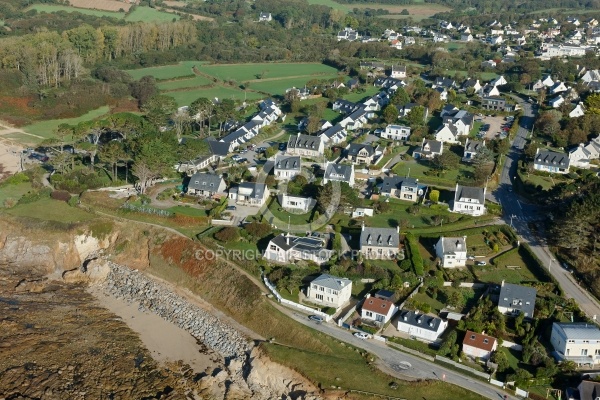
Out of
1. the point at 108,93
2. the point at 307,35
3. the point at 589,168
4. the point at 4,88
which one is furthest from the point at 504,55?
the point at 4,88

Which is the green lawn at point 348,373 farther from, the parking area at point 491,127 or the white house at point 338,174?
the parking area at point 491,127

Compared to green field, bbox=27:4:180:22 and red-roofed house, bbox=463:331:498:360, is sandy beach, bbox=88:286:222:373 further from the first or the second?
green field, bbox=27:4:180:22

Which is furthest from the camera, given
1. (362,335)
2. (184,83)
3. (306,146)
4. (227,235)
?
Result: (184,83)

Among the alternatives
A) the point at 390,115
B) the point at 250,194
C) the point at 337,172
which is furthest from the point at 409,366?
the point at 390,115

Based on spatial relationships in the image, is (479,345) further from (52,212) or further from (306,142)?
(52,212)

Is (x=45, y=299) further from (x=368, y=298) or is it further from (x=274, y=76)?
(x=274, y=76)

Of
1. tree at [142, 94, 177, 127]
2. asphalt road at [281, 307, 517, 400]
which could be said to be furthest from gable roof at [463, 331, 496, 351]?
tree at [142, 94, 177, 127]
